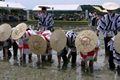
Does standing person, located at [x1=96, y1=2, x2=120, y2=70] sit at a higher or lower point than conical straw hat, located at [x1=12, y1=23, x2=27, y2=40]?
higher

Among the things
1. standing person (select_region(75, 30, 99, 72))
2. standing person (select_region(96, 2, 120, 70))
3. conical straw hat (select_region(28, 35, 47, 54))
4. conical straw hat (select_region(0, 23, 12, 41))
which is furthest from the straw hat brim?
conical straw hat (select_region(0, 23, 12, 41))

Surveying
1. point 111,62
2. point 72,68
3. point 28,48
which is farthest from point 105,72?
point 28,48

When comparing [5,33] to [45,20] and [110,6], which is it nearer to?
[45,20]

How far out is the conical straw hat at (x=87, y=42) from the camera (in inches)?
193

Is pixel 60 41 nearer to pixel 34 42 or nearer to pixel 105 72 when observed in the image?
pixel 34 42

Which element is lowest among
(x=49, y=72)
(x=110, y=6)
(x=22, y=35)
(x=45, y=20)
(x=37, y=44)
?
(x=49, y=72)

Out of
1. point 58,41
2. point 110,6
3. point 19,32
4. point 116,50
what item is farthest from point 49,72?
point 110,6

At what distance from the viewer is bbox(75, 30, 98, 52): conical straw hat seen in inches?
193

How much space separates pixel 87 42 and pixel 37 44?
1583mm

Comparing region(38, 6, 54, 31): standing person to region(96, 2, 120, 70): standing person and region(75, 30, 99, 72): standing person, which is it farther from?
region(75, 30, 99, 72): standing person

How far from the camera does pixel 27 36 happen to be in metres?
6.14

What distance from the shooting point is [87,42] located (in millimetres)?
4934

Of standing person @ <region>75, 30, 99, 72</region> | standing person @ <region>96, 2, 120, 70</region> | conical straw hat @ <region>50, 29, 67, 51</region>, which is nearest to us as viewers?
standing person @ <region>75, 30, 99, 72</region>

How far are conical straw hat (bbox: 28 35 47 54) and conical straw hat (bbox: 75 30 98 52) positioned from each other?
3.73ft
